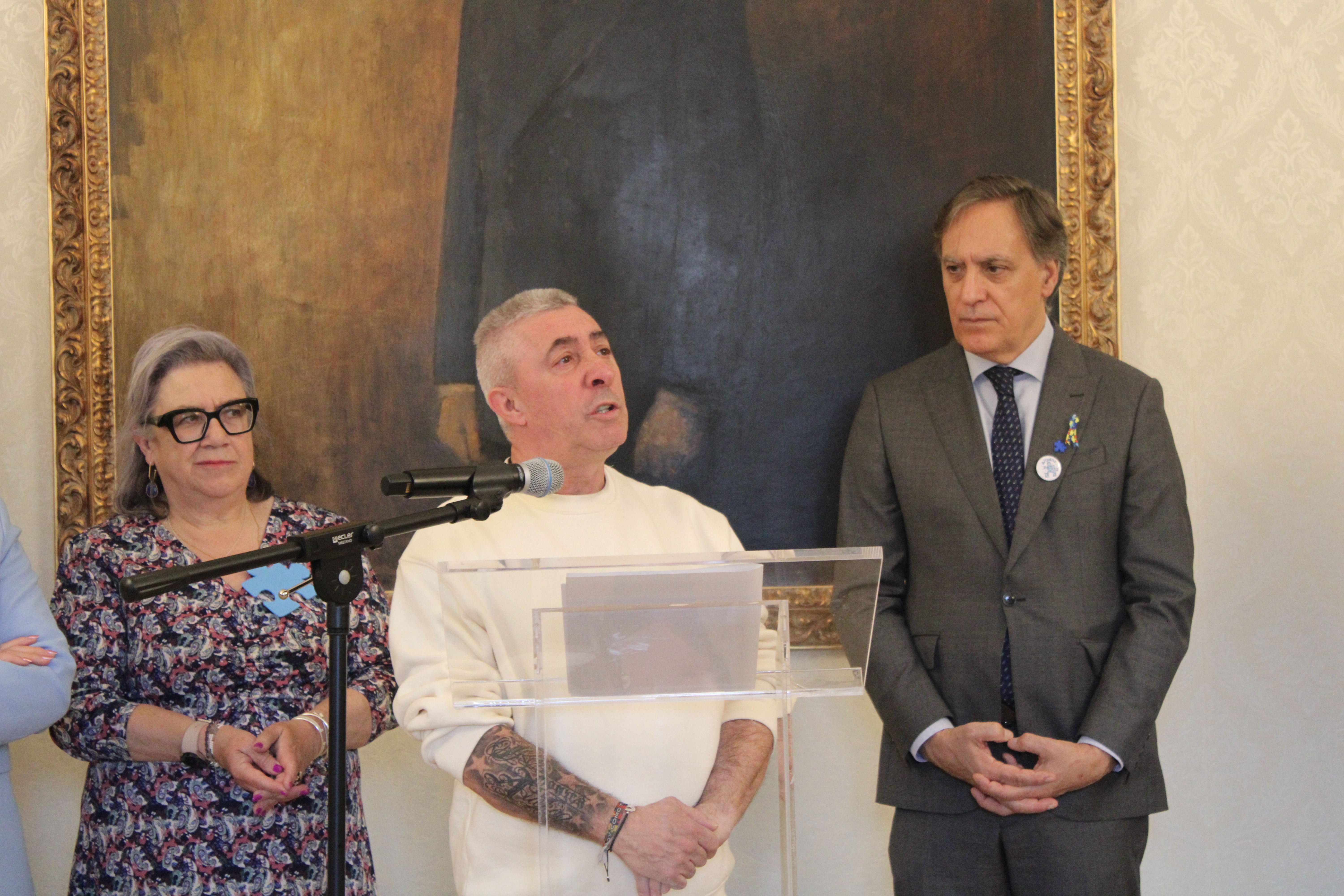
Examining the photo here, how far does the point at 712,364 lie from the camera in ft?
10.7

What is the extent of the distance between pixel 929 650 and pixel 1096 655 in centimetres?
36

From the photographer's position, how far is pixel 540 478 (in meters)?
1.72

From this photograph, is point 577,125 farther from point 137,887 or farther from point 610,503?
point 137,887

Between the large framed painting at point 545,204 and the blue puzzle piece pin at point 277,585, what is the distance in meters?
0.49

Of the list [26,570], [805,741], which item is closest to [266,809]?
[26,570]

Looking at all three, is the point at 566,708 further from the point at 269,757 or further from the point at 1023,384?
the point at 1023,384

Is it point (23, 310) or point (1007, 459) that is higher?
point (23, 310)

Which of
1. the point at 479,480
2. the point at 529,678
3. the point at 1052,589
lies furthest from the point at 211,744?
the point at 1052,589

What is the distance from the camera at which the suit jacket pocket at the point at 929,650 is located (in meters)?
2.77

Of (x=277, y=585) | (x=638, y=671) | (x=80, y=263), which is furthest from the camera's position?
(x=80, y=263)

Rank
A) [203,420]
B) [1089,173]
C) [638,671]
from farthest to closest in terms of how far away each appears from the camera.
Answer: [1089,173] → [203,420] → [638,671]

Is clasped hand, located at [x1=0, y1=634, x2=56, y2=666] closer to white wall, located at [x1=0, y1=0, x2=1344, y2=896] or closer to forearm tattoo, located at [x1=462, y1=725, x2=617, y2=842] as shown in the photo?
forearm tattoo, located at [x1=462, y1=725, x2=617, y2=842]

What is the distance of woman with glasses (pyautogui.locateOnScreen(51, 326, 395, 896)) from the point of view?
259 cm

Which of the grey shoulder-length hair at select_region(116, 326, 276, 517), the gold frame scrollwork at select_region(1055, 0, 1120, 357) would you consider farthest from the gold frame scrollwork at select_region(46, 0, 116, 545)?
the gold frame scrollwork at select_region(1055, 0, 1120, 357)
